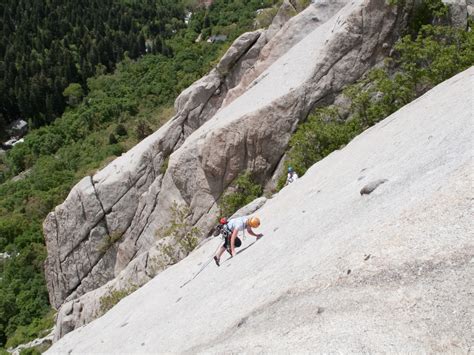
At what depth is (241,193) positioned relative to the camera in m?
24.2

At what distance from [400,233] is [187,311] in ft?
20.9

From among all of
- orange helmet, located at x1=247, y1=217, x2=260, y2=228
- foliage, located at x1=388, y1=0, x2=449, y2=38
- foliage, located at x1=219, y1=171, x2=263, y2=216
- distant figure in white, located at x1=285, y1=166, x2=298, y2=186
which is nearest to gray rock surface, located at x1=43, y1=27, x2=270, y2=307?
foliage, located at x1=219, y1=171, x2=263, y2=216

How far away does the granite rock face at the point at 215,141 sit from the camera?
23.4 metres

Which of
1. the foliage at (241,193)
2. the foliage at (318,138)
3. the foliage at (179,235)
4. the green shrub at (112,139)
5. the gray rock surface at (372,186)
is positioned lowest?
the green shrub at (112,139)

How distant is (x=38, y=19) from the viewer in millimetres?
100250

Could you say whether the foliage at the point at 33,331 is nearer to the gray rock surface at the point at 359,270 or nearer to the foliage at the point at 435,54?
the gray rock surface at the point at 359,270

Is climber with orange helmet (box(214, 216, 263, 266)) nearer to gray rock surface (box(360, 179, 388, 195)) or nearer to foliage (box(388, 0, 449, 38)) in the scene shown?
gray rock surface (box(360, 179, 388, 195))

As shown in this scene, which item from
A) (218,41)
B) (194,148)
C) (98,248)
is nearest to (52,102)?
(218,41)

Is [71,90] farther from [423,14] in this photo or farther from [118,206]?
[423,14]

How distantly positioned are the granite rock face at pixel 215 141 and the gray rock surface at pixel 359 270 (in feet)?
29.1

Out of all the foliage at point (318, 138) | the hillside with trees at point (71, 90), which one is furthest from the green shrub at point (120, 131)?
the foliage at point (318, 138)

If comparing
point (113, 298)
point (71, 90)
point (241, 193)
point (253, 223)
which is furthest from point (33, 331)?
point (71, 90)

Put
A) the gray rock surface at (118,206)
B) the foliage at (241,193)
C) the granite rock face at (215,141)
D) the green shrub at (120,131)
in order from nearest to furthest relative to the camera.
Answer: the granite rock face at (215,141)
the foliage at (241,193)
the gray rock surface at (118,206)
the green shrub at (120,131)

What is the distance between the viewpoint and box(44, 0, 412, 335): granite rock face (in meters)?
23.4
